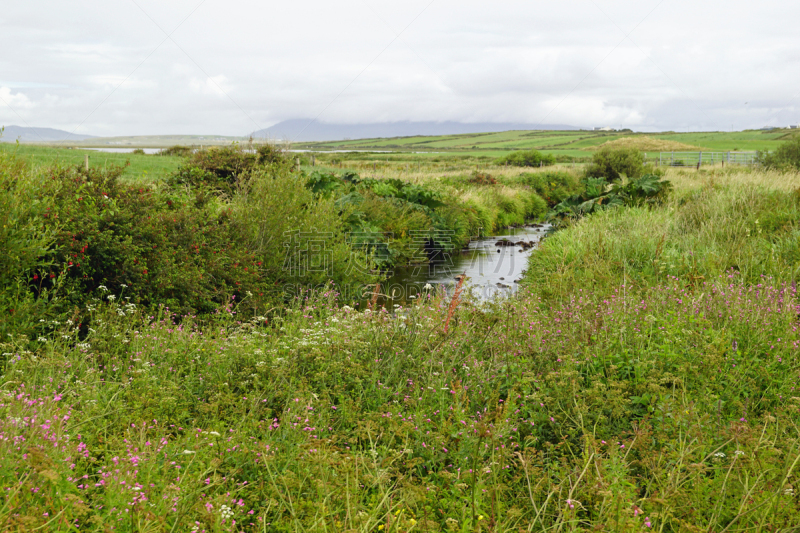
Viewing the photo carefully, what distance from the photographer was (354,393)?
4035 mm

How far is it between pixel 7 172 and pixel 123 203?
145cm

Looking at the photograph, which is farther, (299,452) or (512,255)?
(512,255)

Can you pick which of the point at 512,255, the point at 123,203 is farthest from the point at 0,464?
the point at 512,255

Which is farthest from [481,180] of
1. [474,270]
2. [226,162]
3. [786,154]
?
[786,154]

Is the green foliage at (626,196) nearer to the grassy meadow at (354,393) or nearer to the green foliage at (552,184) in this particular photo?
the grassy meadow at (354,393)

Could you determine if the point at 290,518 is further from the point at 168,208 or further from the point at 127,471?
the point at 168,208

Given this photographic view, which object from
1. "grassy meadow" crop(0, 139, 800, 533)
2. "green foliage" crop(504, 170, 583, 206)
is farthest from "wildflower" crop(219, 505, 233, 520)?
"green foliage" crop(504, 170, 583, 206)

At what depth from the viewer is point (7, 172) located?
5922 millimetres

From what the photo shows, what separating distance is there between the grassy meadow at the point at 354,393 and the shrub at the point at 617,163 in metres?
18.8

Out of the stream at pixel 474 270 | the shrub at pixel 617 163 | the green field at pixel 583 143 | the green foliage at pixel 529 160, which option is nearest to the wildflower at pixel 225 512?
the stream at pixel 474 270

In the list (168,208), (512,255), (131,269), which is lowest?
→ (512,255)

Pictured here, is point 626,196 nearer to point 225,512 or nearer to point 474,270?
point 474,270

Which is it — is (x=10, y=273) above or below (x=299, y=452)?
above

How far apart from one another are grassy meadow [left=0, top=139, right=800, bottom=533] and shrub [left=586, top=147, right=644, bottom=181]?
61.7ft
